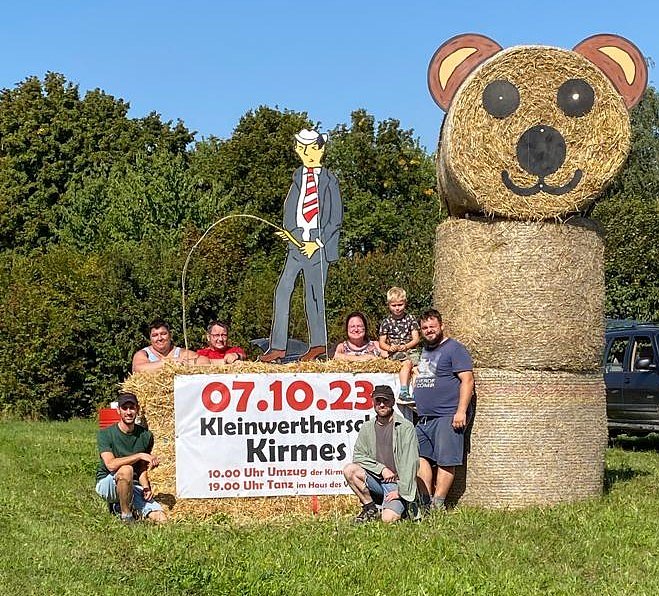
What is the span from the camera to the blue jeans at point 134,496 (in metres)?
9.35

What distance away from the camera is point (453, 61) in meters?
10.1

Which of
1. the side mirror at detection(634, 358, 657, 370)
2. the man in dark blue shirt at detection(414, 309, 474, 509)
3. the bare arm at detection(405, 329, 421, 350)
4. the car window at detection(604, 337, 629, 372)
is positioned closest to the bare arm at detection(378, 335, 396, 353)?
the bare arm at detection(405, 329, 421, 350)

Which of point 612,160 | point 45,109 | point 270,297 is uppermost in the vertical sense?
point 45,109

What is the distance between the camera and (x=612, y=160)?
385 inches

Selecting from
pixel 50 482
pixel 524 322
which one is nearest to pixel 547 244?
pixel 524 322

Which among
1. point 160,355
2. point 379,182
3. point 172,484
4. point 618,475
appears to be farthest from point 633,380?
point 379,182

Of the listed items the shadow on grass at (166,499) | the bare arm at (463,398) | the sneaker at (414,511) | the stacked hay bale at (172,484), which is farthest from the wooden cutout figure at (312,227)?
the sneaker at (414,511)

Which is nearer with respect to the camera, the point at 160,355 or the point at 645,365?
the point at 160,355

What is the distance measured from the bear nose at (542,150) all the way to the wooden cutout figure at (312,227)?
1.92 m

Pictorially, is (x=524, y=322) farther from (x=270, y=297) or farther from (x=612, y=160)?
(x=270, y=297)

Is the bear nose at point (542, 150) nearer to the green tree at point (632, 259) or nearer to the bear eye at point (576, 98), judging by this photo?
the bear eye at point (576, 98)

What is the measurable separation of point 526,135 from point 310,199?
7.18 ft

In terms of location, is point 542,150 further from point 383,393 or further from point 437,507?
point 437,507

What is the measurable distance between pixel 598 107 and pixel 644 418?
7415mm
